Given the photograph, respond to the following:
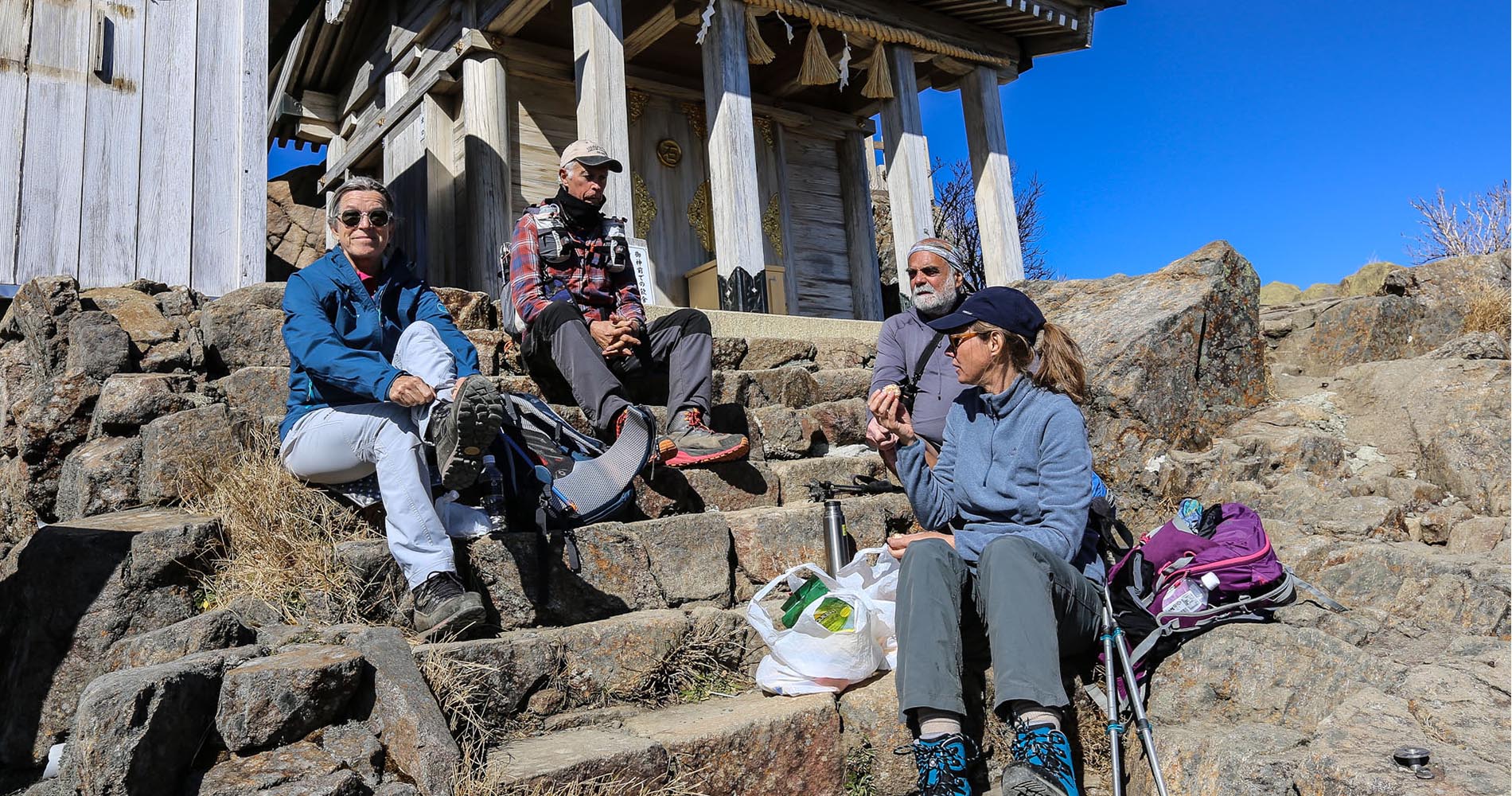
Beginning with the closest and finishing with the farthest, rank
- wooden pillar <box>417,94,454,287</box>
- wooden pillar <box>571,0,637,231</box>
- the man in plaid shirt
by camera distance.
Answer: the man in plaid shirt
wooden pillar <box>571,0,637,231</box>
wooden pillar <box>417,94,454,287</box>

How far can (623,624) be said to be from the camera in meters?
2.97

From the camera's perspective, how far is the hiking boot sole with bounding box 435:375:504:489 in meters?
2.72

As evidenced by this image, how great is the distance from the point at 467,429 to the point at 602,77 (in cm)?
494

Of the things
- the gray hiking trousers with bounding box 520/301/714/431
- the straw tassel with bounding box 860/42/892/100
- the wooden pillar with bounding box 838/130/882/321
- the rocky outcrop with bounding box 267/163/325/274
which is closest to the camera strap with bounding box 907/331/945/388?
the gray hiking trousers with bounding box 520/301/714/431

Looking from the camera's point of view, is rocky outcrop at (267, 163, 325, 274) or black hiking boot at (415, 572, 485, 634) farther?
rocky outcrop at (267, 163, 325, 274)

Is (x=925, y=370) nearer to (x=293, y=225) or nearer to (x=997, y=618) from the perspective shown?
(x=997, y=618)

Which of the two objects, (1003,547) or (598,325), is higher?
(598,325)

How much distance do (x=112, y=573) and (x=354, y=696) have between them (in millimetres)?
1103

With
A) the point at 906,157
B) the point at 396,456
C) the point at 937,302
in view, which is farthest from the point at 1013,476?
the point at 906,157

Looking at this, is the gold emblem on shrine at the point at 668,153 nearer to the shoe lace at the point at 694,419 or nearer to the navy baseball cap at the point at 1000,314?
the shoe lace at the point at 694,419

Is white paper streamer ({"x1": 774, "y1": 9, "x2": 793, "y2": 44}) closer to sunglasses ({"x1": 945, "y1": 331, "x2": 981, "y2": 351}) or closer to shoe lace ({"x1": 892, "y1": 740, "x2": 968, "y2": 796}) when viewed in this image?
sunglasses ({"x1": 945, "y1": 331, "x2": 981, "y2": 351})

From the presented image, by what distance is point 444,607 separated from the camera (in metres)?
2.73

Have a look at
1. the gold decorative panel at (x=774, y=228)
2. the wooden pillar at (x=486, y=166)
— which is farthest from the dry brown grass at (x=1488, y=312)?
the wooden pillar at (x=486, y=166)

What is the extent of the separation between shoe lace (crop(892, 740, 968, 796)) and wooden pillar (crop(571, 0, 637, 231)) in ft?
16.6
